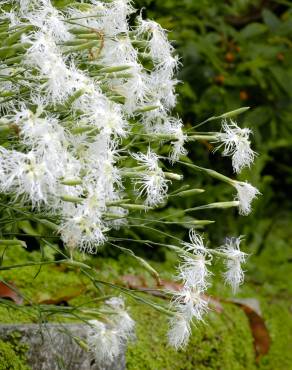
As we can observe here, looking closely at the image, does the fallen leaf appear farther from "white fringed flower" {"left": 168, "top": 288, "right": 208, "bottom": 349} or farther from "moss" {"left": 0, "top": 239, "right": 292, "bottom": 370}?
"white fringed flower" {"left": 168, "top": 288, "right": 208, "bottom": 349}

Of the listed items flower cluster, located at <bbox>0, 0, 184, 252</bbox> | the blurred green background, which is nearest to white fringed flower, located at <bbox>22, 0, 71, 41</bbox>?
flower cluster, located at <bbox>0, 0, 184, 252</bbox>

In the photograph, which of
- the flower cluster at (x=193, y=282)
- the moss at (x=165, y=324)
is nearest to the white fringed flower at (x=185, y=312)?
the flower cluster at (x=193, y=282)

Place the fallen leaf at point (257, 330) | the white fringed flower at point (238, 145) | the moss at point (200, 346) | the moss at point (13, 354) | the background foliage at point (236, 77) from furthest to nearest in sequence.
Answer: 1. the background foliage at point (236, 77)
2. the fallen leaf at point (257, 330)
3. the moss at point (200, 346)
4. the moss at point (13, 354)
5. the white fringed flower at point (238, 145)

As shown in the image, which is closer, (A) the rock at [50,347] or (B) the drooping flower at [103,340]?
(B) the drooping flower at [103,340]

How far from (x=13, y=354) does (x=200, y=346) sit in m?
0.78

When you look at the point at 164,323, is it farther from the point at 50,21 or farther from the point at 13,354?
the point at 50,21

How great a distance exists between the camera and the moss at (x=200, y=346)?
7.95 ft

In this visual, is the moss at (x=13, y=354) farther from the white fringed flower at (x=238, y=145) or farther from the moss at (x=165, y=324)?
the white fringed flower at (x=238, y=145)

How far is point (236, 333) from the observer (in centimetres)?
293

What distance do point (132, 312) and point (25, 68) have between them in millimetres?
1207

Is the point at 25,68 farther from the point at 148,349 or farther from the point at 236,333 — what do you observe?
the point at 236,333

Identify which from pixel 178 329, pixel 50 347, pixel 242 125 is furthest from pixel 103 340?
pixel 242 125

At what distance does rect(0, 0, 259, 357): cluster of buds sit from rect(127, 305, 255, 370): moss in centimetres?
63

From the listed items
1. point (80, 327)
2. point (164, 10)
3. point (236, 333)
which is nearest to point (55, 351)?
point (80, 327)
